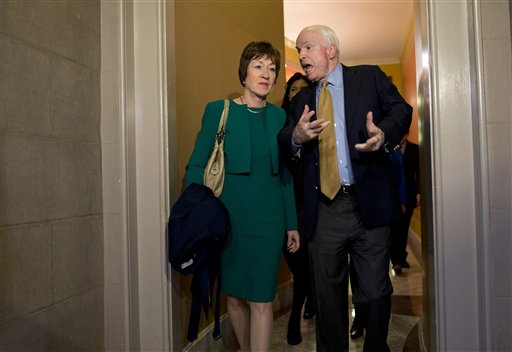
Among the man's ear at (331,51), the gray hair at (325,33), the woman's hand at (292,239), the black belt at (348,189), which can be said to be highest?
the gray hair at (325,33)

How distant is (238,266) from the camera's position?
203 centimetres

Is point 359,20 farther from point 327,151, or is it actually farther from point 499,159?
point 499,159

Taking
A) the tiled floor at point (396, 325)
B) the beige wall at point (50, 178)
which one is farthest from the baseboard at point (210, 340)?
the beige wall at point (50, 178)

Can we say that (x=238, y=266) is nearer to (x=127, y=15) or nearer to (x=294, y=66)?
(x=127, y=15)

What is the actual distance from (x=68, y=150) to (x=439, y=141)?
1475 mm

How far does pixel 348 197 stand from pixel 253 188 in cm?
43

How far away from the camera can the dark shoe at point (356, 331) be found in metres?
2.76

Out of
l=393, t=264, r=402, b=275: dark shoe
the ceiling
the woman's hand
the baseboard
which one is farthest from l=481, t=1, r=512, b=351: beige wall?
the ceiling

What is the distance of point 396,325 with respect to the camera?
9.89 feet

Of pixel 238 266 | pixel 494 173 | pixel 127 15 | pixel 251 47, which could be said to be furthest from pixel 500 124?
pixel 127 15

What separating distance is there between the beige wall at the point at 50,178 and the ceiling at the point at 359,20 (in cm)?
472

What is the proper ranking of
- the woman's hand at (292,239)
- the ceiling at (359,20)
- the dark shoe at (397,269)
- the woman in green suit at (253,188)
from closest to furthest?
1. the woman in green suit at (253,188)
2. the woman's hand at (292,239)
3. the dark shoe at (397,269)
4. the ceiling at (359,20)

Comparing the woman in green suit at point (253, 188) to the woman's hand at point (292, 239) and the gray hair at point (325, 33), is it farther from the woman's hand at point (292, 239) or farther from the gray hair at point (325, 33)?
the gray hair at point (325, 33)

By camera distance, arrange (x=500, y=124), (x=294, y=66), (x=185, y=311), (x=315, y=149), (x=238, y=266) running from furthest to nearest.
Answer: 1. (x=294, y=66)
2. (x=185, y=311)
3. (x=238, y=266)
4. (x=315, y=149)
5. (x=500, y=124)
